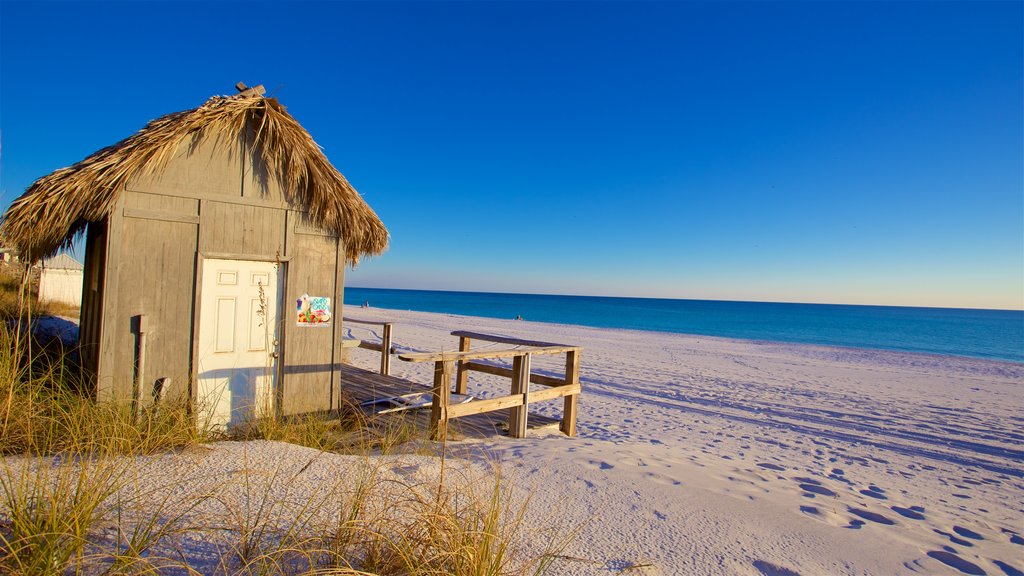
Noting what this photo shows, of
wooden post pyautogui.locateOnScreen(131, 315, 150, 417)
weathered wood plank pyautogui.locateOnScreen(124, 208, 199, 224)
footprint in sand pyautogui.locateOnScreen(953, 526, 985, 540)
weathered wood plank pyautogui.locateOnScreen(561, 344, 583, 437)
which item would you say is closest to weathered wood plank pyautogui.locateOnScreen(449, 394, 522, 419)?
weathered wood plank pyautogui.locateOnScreen(561, 344, 583, 437)

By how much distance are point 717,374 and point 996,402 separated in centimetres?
588

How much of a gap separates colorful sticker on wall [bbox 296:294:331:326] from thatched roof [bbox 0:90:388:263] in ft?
2.81

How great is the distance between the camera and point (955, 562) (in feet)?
10.4

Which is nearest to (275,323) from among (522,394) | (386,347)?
(522,394)

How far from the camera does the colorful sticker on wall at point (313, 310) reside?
20.5 feet

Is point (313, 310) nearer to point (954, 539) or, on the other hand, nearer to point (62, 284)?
point (954, 539)

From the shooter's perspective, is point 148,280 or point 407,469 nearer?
point 407,469

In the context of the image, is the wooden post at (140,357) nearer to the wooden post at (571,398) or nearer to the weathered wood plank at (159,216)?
the weathered wood plank at (159,216)

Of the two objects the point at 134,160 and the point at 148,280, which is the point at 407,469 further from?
the point at 134,160

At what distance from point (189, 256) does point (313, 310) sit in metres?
1.45

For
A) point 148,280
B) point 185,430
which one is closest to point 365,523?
point 185,430

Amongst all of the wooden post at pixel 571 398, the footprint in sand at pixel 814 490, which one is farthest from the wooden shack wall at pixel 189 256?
the footprint in sand at pixel 814 490

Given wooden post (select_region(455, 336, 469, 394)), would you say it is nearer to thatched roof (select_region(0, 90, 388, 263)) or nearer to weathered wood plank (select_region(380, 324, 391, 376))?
weathered wood plank (select_region(380, 324, 391, 376))

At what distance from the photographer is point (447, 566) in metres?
2.23
